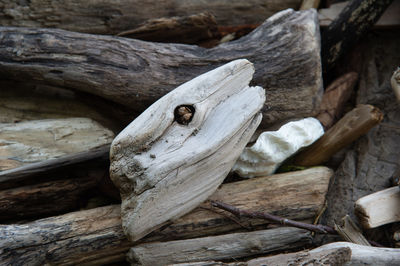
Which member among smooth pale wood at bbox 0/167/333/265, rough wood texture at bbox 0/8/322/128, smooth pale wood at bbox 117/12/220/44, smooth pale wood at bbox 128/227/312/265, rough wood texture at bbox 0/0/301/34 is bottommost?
smooth pale wood at bbox 128/227/312/265

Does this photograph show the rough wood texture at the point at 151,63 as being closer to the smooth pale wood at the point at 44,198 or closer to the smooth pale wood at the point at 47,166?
the smooth pale wood at the point at 47,166

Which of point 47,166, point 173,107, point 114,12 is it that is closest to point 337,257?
point 173,107

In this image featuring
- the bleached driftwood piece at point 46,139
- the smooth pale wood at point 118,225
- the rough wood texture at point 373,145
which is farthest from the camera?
the rough wood texture at point 373,145

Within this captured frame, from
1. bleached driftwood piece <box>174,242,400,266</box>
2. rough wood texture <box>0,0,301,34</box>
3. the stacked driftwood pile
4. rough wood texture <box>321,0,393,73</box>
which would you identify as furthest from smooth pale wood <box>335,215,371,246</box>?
rough wood texture <box>0,0,301,34</box>

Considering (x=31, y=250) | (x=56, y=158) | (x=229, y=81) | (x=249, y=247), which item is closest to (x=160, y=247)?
(x=249, y=247)

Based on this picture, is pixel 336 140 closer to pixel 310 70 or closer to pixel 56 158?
pixel 310 70

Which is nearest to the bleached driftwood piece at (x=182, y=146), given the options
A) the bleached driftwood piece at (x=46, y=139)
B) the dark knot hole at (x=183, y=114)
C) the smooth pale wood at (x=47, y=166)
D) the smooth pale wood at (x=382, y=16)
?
the dark knot hole at (x=183, y=114)

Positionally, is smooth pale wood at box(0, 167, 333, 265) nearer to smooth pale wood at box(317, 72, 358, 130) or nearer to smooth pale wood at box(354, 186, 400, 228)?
smooth pale wood at box(354, 186, 400, 228)
